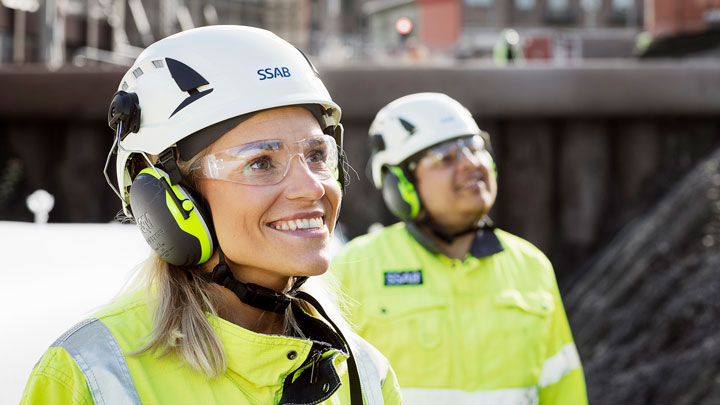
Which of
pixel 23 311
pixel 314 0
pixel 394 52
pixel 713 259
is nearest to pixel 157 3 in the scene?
pixel 394 52

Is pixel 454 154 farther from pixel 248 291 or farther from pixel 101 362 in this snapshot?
pixel 101 362

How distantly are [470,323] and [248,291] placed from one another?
1846 mm

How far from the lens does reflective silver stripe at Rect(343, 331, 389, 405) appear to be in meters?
2.18

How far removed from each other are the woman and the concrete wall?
5.81m

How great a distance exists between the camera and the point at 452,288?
381 cm

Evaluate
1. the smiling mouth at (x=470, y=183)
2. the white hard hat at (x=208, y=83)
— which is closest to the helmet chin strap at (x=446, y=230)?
the smiling mouth at (x=470, y=183)

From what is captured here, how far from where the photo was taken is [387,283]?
153 inches

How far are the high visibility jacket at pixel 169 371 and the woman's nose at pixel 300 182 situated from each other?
1.20 feet

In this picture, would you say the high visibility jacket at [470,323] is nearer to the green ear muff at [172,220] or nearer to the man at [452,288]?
the man at [452,288]

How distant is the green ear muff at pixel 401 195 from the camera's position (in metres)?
4.11

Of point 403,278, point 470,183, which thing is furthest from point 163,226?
point 470,183

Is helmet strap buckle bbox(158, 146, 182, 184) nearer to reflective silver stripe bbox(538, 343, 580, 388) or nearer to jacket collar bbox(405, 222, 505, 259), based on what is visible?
jacket collar bbox(405, 222, 505, 259)

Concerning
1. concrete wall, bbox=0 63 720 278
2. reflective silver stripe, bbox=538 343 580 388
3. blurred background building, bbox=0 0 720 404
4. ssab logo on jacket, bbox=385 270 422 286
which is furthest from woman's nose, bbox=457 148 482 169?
concrete wall, bbox=0 63 720 278

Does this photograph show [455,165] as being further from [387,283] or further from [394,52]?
[394,52]
